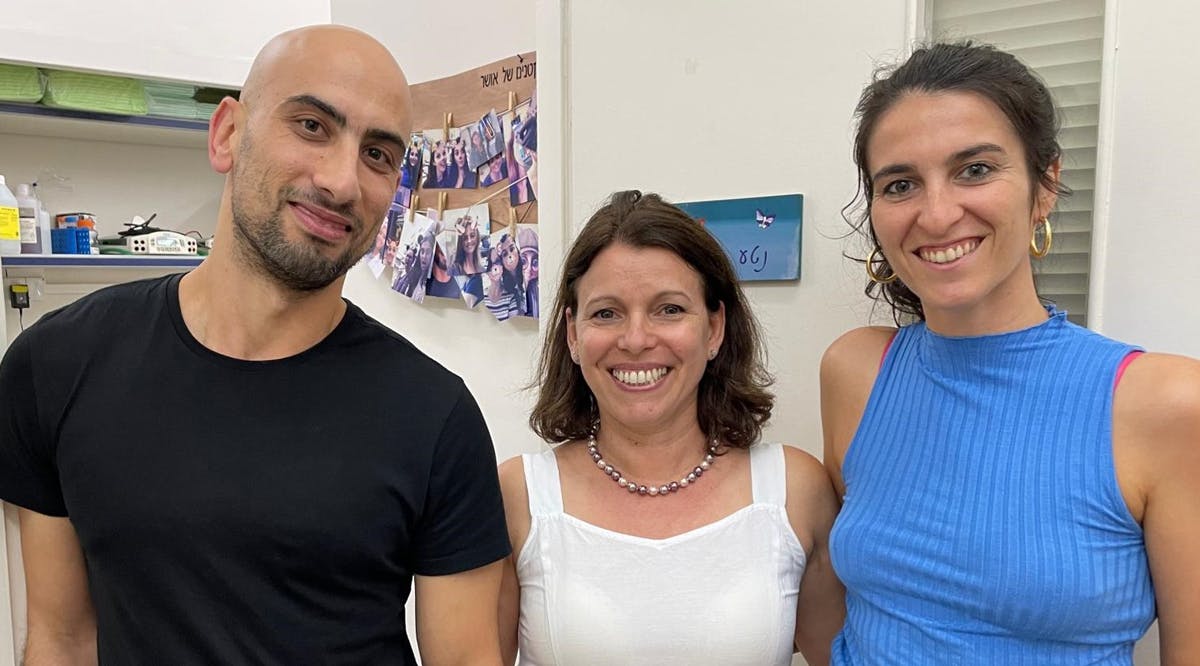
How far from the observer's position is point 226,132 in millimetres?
1130

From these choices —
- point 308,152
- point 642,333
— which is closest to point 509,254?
point 642,333

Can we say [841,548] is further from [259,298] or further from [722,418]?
[259,298]

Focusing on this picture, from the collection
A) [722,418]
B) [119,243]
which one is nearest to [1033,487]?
[722,418]

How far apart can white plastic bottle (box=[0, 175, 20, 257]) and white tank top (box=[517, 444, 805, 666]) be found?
8.17 ft

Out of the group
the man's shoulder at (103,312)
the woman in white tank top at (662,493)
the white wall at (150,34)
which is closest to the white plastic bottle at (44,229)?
the white wall at (150,34)

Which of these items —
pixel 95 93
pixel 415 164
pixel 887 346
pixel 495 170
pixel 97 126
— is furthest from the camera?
pixel 97 126

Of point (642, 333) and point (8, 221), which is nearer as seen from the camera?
point (642, 333)

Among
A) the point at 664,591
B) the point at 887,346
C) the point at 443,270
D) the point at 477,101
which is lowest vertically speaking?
the point at 664,591

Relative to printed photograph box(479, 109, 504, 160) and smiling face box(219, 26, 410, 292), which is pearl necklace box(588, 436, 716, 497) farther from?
printed photograph box(479, 109, 504, 160)

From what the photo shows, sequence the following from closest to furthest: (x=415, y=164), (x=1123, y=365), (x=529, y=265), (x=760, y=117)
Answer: (x=1123, y=365) → (x=760, y=117) → (x=529, y=265) → (x=415, y=164)

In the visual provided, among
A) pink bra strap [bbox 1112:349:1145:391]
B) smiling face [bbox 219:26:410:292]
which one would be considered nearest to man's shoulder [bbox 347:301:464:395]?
smiling face [bbox 219:26:410:292]

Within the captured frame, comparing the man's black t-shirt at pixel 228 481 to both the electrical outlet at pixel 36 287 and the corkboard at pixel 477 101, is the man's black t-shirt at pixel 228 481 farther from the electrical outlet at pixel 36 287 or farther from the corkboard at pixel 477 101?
the electrical outlet at pixel 36 287

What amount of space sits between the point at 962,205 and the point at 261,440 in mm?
912

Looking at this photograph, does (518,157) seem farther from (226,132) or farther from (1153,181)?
(1153,181)
